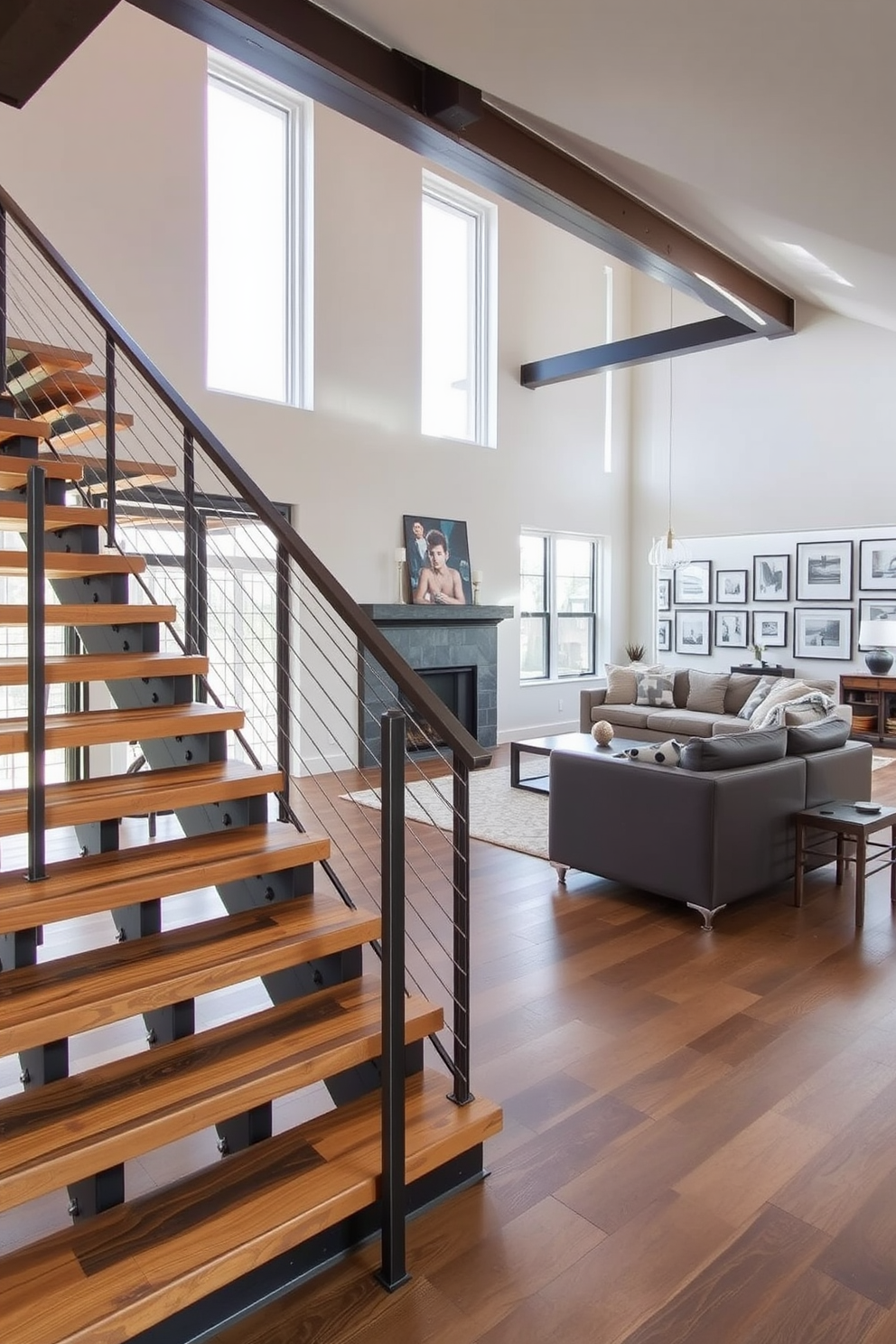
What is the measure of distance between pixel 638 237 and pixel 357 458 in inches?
113

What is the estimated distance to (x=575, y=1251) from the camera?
75.1 inches

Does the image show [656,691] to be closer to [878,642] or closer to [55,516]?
[878,642]

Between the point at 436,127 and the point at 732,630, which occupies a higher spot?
the point at 436,127

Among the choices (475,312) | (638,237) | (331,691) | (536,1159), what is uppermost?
(475,312)

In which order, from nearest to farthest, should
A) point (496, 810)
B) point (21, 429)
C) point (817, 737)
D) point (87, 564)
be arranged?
1. point (87, 564)
2. point (21, 429)
3. point (817, 737)
4. point (496, 810)

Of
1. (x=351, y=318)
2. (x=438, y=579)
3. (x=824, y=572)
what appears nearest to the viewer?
(x=351, y=318)

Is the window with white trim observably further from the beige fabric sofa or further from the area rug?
the area rug

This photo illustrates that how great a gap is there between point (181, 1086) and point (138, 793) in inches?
33.4

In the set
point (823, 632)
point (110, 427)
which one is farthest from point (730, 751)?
point (823, 632)

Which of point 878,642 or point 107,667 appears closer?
point 107,667

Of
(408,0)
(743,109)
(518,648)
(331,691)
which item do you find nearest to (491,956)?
(743,109)

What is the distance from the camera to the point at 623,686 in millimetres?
8328

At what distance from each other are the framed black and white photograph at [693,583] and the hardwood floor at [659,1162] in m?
6.84

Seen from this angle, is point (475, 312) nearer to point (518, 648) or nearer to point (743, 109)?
point (518, 648)
